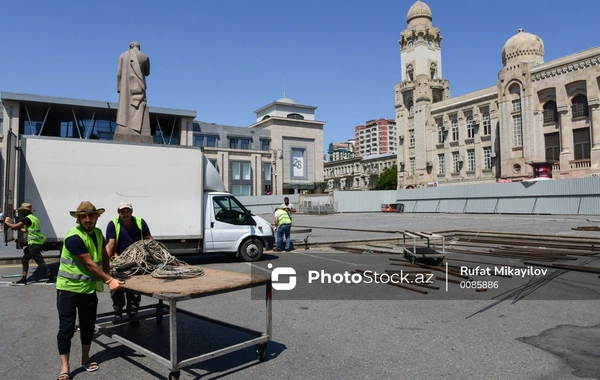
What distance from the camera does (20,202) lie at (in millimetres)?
10000

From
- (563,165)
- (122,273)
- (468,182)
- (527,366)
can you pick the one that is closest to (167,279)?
(122,273)

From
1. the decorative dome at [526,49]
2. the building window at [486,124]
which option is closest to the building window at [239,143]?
the building window at [486,124]

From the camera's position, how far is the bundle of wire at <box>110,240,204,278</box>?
16.4 ft

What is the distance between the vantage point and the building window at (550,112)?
49125mm

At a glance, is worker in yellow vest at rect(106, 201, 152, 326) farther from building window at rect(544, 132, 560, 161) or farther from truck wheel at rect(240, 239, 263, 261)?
building window at rect(544, 132, 560, 161)

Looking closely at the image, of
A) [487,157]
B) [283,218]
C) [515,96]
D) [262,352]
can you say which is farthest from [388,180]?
[262,352]

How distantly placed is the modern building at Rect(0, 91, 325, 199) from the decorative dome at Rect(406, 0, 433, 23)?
23669 mm

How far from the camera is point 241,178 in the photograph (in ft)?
231

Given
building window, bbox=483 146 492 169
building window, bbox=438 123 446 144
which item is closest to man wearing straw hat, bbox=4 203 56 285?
building window, bbox=483 146 492 169

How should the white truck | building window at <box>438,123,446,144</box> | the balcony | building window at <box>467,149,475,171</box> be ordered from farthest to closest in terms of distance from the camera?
building window at <box>438,123,446,144</box> < building window at <box>467,149,475,171</box> < the balcony < the white truck

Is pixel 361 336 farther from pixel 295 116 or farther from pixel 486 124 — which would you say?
pixel 295 116

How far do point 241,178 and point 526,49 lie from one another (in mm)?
43146

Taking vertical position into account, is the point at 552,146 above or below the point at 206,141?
below

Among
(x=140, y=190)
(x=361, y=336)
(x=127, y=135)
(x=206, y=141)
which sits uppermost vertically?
(x=206, y=141)
